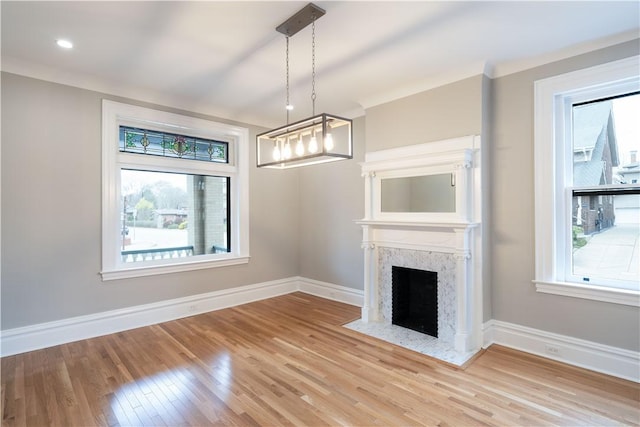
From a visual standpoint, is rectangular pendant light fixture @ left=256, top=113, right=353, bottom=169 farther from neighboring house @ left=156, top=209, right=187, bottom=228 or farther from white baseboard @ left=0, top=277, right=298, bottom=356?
white baseboard @ left=0, top=277, right=298, bottom=356

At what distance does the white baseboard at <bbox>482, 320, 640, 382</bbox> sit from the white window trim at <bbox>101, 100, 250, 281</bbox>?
349cm

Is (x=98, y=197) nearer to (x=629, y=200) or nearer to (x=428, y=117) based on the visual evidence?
(x=428, y=117)

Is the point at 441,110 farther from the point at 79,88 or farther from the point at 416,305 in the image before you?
the point at 79,88

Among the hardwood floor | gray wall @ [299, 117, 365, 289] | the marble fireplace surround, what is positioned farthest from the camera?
gray wall @ [299, 117, 365, 289]

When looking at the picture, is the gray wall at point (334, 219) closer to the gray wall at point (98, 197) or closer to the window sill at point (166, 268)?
the gray wall at point (98, 197)

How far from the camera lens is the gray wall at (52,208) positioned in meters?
3.22

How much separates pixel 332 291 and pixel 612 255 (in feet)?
11.3

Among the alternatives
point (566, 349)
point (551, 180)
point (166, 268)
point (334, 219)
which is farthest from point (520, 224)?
point (166, 268)

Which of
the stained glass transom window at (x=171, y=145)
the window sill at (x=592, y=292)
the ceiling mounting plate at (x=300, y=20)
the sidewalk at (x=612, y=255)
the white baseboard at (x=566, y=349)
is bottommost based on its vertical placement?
the white baseboard at (x=566, y=349)

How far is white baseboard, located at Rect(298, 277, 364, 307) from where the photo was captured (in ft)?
16.0

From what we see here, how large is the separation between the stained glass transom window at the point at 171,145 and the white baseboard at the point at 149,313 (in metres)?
1.95

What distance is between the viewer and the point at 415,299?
395cm

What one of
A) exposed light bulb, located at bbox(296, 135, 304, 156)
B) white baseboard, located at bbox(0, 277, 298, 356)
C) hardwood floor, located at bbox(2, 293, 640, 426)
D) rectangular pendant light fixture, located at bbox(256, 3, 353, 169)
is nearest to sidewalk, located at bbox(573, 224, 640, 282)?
hardwood floor, located at bbox(2, 293, 640, 426)

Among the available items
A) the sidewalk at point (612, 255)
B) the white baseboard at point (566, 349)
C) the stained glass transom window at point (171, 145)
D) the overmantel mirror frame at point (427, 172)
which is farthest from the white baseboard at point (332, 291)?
the sidewalk at point (612, 255)
